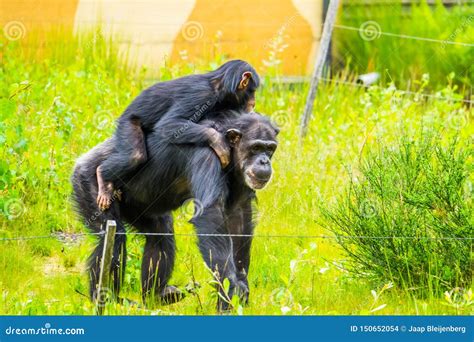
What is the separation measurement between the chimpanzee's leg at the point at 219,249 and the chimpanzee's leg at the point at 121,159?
523 millimetres

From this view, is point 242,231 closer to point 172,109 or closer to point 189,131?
point 189,131

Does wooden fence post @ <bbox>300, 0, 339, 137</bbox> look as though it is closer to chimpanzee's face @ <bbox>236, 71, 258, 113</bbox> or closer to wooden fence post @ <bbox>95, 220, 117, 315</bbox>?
chimpanzee's face @ <bbox>236, 71, 258, 113</bbox>

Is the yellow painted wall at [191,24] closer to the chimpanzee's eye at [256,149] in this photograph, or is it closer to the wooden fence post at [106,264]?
the chimpanzee's eye at [256,149]

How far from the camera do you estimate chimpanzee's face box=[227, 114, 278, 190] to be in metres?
4.25

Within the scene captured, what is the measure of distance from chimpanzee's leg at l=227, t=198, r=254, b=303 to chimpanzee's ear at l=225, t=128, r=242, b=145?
320 millimetres

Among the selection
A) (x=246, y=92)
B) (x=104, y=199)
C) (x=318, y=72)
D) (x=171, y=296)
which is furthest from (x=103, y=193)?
(x=318, y=72)

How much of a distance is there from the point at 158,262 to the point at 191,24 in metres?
4.56

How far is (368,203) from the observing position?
15.1 ft

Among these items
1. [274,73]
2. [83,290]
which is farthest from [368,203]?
[274,73]

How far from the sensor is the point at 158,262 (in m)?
4.65

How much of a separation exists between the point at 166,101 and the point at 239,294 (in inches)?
42.6

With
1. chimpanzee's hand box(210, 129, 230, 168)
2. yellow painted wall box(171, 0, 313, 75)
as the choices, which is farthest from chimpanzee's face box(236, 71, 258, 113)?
yellow painted wall box(171, 0, 313, 75)

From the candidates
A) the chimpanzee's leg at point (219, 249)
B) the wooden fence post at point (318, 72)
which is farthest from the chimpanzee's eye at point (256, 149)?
the wooden fence post at point (318, 72)

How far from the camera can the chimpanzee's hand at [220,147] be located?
425cm
